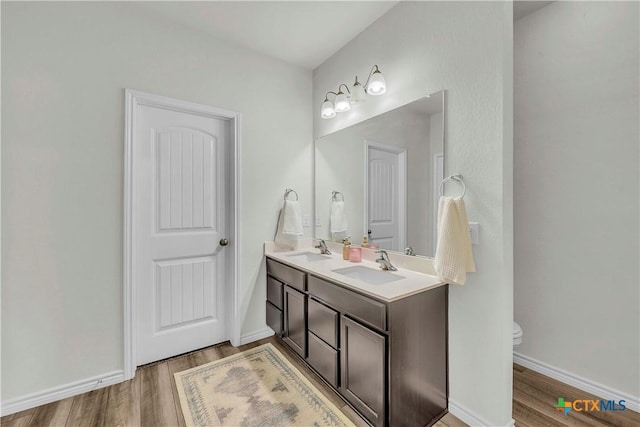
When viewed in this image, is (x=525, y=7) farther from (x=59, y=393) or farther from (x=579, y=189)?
(x=59, y=393)

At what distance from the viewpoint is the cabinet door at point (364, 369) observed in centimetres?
136

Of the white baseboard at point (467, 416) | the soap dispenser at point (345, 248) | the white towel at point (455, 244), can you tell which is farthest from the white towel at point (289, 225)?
the white baseboard at point (467, 416)

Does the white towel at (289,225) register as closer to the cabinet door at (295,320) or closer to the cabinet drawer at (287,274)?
the cabinet drawer at (287,274)

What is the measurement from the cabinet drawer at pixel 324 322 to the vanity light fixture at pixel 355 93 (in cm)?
153

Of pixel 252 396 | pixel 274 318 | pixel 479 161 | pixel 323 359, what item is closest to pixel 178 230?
pixel 274 318

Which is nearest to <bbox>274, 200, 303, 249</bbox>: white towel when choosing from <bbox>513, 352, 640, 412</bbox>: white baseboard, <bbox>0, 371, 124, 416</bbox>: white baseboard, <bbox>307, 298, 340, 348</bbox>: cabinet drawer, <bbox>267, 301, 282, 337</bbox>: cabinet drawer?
<bbox>267, 301, 282, 337</bbox>: cabinet drawer

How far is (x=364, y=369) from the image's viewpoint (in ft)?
4.81

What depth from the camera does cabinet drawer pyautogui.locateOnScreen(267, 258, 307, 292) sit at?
1998mm

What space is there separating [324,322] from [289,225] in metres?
1.03

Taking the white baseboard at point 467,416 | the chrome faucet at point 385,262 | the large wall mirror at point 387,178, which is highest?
the large wall mirror at point 387,178

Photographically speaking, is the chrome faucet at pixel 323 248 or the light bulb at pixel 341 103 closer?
the light bulb at pixel 341 103

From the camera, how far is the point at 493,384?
4.68 feet

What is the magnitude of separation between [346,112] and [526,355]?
2393 mm

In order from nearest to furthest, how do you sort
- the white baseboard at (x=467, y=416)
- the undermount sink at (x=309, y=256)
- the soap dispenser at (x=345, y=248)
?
the white baseboard at (x=467, y=416)
the soap dispenser at (x=345, y=248)
the undermount sink at (x=309, y=256)
